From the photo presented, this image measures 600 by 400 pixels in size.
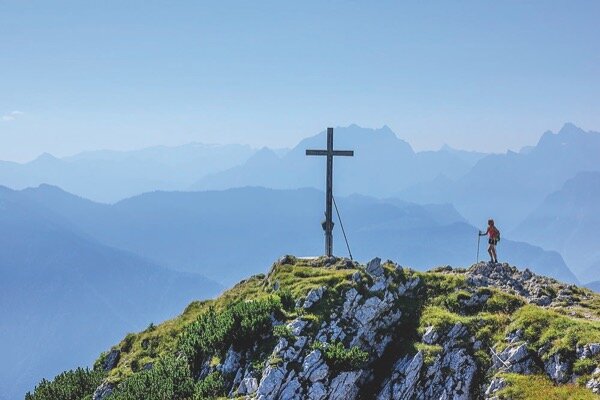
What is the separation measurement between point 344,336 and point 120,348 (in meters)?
15.3

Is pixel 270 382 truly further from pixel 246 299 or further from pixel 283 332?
pixel 246 299

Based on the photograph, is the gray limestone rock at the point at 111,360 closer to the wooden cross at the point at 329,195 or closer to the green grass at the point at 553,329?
the wooden cross at the point at 329,195

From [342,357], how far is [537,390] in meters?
7.90

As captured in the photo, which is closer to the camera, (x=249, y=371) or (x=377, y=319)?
(x=249, y=371)

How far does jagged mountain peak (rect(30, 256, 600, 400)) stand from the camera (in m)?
22.0

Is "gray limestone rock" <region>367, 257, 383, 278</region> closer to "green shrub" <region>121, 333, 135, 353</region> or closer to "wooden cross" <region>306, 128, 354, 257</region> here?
"wooden cross" <region>306, 128, 354, 257</region>

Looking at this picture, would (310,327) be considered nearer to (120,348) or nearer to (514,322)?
(514,322)

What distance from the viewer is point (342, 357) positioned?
23000 mm

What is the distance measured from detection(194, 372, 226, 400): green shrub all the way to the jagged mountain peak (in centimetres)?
5

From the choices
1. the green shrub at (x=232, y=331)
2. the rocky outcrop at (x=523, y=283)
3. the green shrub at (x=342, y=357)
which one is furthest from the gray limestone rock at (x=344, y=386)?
the rocky outcrop at (x=523, y=283)

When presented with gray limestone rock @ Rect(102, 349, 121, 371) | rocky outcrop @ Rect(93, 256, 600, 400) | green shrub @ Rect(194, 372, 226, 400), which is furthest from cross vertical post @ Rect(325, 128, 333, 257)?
gray limestone rock @ Rect(102, 349, 121, 371)

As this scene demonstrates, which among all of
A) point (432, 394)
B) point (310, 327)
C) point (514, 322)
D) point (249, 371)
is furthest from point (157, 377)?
point (514, 322)

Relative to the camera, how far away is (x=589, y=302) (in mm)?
28688

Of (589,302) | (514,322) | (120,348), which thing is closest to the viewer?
(514,322)
